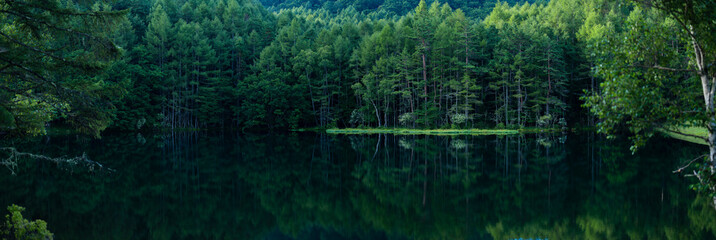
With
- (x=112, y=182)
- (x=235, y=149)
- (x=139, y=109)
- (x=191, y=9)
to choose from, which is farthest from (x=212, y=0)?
(x=112, y=182)

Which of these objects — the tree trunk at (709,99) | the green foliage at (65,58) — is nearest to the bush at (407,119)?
the green foliage at (65,58)

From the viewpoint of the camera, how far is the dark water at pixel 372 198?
436 inches

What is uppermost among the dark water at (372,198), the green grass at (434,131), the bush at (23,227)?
the green grass at (434,131)

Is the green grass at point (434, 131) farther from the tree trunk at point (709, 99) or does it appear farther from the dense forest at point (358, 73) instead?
the tree trunk at point (709, 99)

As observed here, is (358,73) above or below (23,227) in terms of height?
above

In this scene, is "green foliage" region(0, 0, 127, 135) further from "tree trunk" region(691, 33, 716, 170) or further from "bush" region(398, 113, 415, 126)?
"bush" region(398, 113, 415, 126)

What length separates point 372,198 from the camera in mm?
14422

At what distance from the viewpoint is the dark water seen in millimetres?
11062

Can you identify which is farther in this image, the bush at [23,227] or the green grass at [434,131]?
the green grass at [434,131]

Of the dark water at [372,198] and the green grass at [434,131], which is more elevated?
the green grass at [434,131]

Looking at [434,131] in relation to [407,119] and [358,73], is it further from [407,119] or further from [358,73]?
[358,73]

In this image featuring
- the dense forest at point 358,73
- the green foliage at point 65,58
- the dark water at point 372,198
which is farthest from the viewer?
the dense forest at point 358,73

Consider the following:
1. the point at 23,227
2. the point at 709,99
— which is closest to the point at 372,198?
the point at 23,227

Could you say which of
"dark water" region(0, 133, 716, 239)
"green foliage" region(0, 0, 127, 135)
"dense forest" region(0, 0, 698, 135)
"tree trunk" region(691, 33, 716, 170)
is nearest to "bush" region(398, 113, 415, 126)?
"dense forest" region(0, 0, 698, 135)
